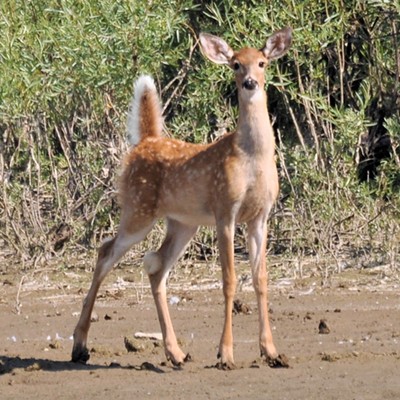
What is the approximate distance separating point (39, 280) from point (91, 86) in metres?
1.91

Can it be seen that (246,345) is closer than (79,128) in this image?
Yes

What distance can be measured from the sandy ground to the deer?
1.06ft

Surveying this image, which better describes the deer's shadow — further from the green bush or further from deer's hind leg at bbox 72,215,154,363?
the green bush

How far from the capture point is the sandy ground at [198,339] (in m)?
9.30

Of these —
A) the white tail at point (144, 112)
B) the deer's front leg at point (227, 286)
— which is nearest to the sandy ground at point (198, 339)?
the deer's front leg at point (227, 286)

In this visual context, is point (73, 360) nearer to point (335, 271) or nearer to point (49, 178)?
point (335, 271)

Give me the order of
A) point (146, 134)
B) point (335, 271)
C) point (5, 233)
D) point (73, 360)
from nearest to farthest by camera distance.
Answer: point (73, 360), point (146, 134), point (335, 271), point (5, 233)

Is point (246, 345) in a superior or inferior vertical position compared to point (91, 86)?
inferior

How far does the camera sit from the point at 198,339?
11.1m

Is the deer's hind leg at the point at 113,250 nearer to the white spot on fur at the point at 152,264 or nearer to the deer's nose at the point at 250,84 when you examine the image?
the white spot on fur at the point at 152,264

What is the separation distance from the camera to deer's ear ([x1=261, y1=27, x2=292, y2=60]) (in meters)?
10.8

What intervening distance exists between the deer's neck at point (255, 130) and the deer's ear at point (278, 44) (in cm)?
A: 63

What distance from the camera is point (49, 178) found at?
50.1 ft

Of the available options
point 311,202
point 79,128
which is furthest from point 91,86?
point 311,202
